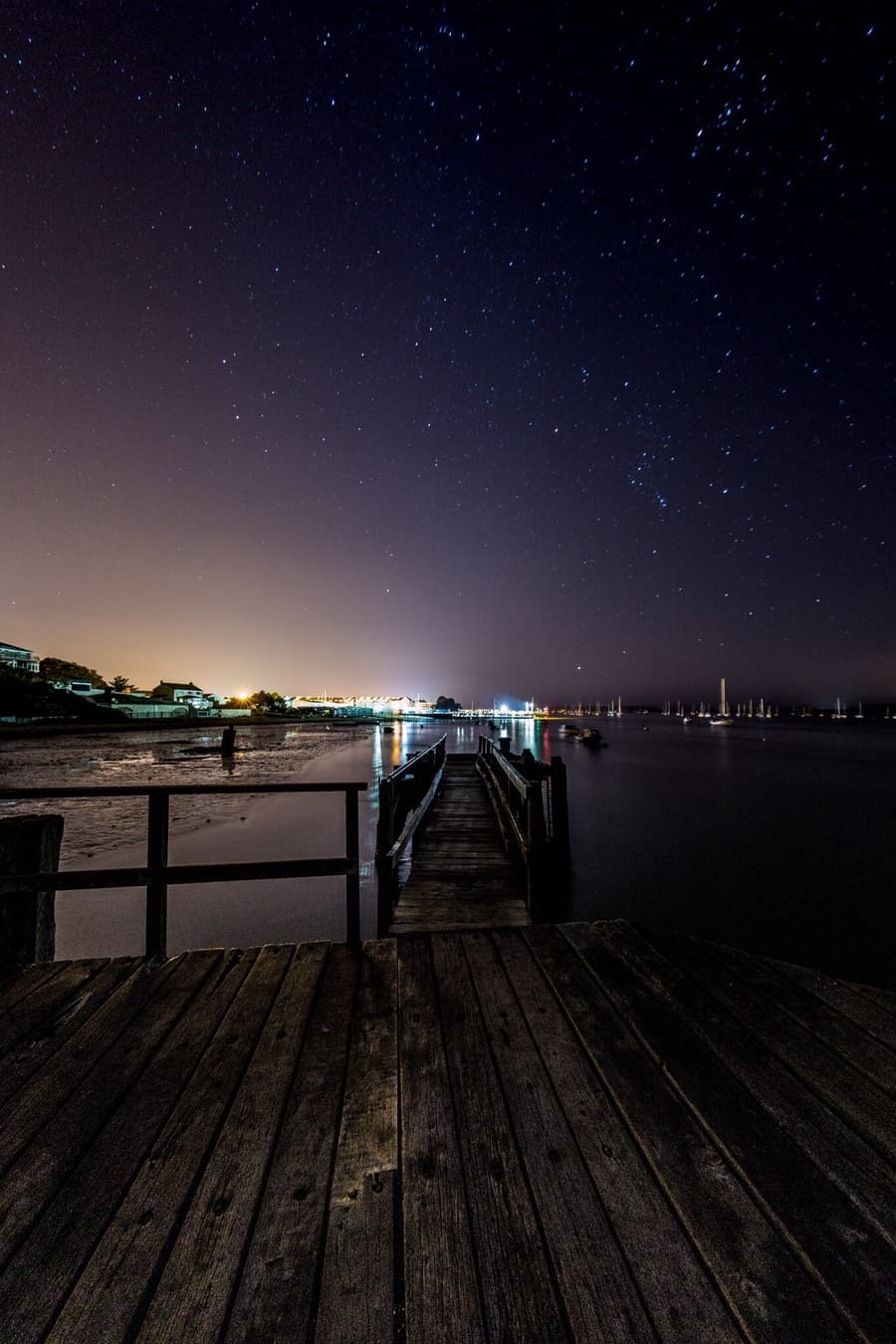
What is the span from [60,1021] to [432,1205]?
7.72ft

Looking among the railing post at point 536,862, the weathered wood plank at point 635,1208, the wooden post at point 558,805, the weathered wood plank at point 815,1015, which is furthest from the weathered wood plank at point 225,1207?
the wooden post at point 558,805

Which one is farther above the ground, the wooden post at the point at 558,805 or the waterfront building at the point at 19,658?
the waterfront building at the point at 19,658

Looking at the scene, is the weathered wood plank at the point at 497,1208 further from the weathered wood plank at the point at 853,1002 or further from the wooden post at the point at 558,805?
the wooden post at the point at 558,805

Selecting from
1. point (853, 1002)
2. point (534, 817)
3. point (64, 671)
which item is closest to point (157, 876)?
point (534, 817)

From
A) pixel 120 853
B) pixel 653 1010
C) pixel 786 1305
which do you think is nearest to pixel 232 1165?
pixel 786 1305

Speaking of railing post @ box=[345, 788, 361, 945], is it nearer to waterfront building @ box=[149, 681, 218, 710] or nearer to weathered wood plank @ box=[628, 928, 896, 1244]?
weathered wood plank @ box=[628, 928, 896, 1244]

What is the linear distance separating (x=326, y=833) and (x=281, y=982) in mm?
10802

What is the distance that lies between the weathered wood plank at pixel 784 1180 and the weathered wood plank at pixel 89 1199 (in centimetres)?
215

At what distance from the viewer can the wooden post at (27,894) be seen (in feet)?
11.6

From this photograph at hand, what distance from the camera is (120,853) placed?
1122cm

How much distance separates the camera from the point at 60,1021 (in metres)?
2.88

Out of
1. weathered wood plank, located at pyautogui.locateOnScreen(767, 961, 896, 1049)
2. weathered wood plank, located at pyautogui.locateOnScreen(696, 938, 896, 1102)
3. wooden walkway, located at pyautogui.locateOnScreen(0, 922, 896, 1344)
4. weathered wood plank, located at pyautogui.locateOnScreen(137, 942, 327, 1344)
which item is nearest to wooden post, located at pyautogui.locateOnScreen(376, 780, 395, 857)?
wooden walkway, located at pyautogui.locateOnScreen(0, 922, 896, 1344)

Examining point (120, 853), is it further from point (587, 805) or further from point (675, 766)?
point (675, 766)

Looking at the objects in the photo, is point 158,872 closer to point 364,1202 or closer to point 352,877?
point 352,877
